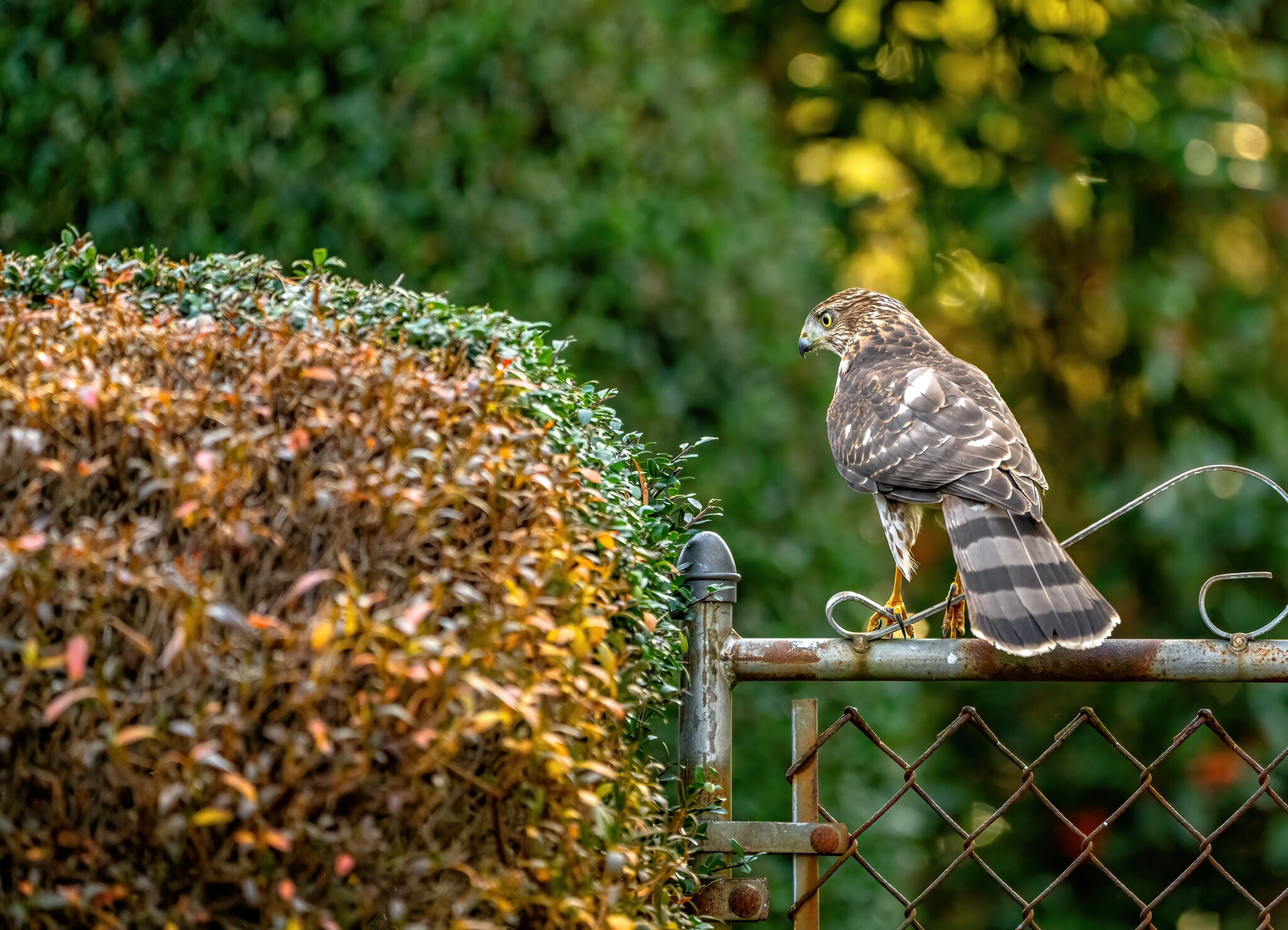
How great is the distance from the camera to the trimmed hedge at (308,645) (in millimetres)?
1382

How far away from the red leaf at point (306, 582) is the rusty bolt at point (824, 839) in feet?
3.11

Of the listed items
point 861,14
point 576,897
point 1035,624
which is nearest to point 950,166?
point 861,14

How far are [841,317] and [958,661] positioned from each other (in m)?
2.36

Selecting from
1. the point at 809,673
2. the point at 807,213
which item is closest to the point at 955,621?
the point at 809,673

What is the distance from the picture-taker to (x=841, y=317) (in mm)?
4289

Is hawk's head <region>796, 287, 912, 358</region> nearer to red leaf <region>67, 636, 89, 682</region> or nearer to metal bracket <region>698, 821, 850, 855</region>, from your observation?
metal bracket <region>698, 821, 850, 855</region>

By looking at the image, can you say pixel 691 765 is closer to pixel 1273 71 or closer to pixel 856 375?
pixel 856 375

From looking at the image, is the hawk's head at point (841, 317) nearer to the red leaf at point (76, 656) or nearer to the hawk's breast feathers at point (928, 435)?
the hawk's breast feathers at point (928, 435)

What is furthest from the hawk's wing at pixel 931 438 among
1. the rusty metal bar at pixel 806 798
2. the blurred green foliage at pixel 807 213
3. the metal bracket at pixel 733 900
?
the metal bracket at pixel 733 900

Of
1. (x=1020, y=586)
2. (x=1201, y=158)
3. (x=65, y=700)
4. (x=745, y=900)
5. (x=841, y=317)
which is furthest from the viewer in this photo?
(x=1201, y=158)

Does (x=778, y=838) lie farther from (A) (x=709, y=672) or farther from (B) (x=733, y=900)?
(A) (x=709, y=672)

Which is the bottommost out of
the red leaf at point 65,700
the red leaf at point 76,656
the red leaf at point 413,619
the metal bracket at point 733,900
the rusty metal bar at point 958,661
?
the metal bracket at point 733,900

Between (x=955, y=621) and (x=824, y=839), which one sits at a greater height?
(x=955, y=621)

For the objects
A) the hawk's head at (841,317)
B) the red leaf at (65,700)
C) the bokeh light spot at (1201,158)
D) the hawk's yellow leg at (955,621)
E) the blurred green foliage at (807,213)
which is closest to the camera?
the red leaf at (65,700)
